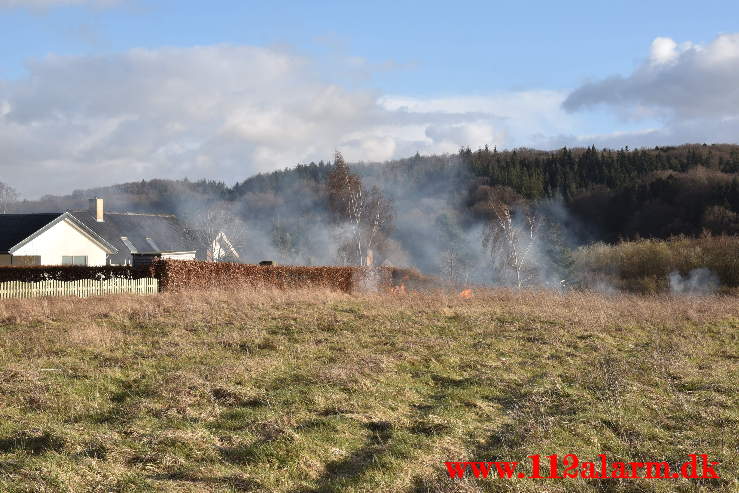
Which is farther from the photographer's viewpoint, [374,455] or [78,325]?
[78,325]

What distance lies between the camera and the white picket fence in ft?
64.5

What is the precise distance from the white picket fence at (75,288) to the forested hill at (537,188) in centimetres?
3881

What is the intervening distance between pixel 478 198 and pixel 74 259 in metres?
46.6

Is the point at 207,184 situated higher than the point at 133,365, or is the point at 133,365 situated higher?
the point at 207,184

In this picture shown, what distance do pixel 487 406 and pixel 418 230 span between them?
52.2 m

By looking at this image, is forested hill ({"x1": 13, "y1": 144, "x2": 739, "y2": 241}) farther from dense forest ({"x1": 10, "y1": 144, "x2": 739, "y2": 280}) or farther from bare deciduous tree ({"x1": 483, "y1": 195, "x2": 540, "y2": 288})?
bare deciduous tree ({"x1": 483, "y1": 195, "x2": 540, "y2": 288})

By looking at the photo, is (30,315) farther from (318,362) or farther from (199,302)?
(318,362)

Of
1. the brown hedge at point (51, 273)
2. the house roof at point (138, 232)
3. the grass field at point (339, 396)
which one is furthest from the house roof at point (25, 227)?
the grass field at point (339, 396)

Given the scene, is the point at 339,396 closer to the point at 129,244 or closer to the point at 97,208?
the point at 129,244

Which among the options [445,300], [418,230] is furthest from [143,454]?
[418,230]

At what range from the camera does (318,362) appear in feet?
34.7

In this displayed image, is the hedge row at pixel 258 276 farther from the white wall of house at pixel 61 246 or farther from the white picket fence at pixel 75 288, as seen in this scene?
the white wall of house at pixel 61 246

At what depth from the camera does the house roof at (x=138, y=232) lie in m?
38.6

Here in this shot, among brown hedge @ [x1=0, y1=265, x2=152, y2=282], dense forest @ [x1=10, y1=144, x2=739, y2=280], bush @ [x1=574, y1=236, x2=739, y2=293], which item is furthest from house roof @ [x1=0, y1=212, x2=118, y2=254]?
bush @ [x1=574, y1=236, x2=739, y2=293]
